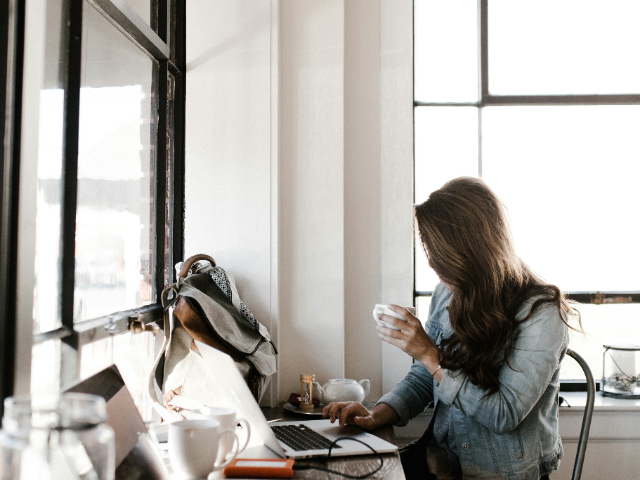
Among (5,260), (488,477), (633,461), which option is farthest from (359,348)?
(5,260)

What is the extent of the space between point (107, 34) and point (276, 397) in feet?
4.54

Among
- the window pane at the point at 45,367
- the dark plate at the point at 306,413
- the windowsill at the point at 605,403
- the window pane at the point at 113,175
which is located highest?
the window pane at the point at 113,175

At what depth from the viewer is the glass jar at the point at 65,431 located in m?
0.65

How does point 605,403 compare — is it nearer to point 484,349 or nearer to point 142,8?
point 484,349

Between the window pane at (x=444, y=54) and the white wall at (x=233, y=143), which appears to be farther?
the window pane at (x=444, y=54)

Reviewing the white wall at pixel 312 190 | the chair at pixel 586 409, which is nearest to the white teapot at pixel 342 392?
the white wall at pixel 312 190

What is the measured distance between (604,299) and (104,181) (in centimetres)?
217

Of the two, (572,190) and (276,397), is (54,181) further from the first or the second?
(572,190)

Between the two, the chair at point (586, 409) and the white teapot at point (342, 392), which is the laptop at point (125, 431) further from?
the chair at point (586, 409)

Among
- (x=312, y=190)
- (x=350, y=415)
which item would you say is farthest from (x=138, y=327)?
(x=312, y=190)

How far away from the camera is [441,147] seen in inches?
100.0

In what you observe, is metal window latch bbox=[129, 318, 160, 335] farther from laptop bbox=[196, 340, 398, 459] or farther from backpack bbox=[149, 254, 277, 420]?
laptop bbox=[196, 340, 398, 459]

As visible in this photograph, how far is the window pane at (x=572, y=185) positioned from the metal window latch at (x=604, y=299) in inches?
1.8

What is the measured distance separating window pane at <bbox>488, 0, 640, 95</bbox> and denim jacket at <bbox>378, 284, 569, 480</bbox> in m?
1.43
